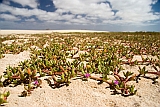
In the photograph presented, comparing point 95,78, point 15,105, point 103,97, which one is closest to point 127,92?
point 103,97

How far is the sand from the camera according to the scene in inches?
99.8

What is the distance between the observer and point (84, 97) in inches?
107

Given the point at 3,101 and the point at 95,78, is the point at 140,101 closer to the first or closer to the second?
the point at 95,78

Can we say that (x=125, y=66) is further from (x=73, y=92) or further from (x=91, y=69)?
(x=73, y=92)

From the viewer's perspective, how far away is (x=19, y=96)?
2.78m

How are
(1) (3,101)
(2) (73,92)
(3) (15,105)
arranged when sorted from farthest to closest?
1. (2) (73,92)
2. (3) (15,105)
3. (1) (3,101)

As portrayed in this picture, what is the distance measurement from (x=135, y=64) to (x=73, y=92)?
2.33 metres

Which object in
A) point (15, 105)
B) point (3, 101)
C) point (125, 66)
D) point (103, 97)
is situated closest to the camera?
point (3, 101)

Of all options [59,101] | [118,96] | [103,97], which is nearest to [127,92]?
[118,96]

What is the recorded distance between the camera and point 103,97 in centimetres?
273

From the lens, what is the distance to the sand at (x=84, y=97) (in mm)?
2535

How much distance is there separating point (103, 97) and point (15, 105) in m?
1.30

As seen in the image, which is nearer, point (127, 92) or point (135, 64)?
point (127, 92)

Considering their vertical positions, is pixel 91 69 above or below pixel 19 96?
above
